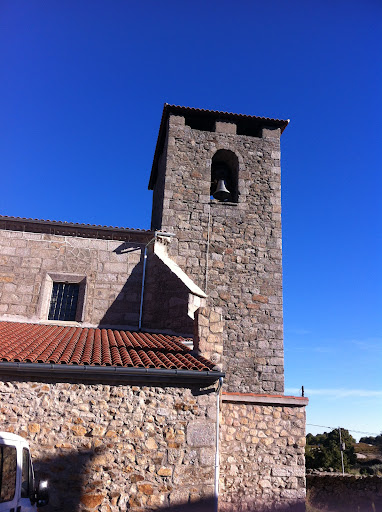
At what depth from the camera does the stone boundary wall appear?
45.9 ft

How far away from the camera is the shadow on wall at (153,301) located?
9.61 metres

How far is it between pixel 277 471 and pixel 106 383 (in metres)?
4.27

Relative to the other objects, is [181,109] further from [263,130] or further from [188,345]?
[188,345]

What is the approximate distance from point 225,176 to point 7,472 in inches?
405

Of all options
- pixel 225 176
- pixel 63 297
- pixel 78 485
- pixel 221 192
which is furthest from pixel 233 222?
pixel 78 485

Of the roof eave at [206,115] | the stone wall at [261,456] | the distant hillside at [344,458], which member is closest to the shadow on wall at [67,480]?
the stone wall at [261,456]

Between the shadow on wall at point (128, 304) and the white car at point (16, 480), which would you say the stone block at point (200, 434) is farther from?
the shadow on wall at point (128, 304)

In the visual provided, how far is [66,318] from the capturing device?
33.3 feet

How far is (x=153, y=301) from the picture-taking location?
1030 centimetres

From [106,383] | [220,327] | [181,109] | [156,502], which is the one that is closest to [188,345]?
[220,327]

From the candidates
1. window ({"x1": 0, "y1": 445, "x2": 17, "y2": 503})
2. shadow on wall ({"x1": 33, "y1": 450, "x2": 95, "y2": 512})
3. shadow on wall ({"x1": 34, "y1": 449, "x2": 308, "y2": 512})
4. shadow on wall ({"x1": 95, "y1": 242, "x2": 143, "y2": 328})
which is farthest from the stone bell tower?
window ({"x1": 0, "y1": 445, "x2": 17, "y2": 503})

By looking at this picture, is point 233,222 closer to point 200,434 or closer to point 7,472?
point 200,434

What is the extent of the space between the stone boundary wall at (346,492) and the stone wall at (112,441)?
10.2m

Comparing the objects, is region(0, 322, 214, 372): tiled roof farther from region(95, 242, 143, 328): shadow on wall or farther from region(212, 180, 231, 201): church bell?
region(212, 180, 231, 201): church bell
